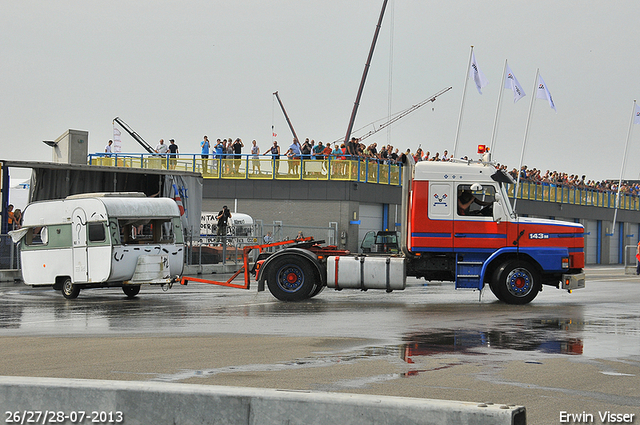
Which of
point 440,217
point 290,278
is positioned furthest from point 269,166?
point 440,217

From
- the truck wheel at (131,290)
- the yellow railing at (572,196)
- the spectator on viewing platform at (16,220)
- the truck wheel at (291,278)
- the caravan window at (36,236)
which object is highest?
the yellow railing at (572,196)

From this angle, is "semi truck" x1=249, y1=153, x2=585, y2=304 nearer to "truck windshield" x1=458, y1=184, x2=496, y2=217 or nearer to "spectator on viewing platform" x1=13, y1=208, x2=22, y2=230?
"truck windshield" x1=458, y1=184, x2=496, y2=217

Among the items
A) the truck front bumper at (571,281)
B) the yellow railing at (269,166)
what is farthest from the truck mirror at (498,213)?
the yellow railing at (269,166)

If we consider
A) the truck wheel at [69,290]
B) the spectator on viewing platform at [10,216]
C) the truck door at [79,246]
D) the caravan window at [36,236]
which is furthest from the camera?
the spectator on viewing platform at [10,216]

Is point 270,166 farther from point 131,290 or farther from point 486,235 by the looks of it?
point 486,235

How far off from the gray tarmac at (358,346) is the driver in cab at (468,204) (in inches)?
81.6

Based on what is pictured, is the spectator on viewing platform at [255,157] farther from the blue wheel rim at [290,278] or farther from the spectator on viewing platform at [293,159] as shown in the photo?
the blue wheel rim at [290,278]

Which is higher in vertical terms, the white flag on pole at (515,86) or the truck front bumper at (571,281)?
the white flag on pole at (515,86)

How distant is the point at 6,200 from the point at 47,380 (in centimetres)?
2194

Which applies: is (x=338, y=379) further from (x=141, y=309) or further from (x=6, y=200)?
(x=6, y=200)

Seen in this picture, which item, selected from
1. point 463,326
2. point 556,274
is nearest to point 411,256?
point 556,274

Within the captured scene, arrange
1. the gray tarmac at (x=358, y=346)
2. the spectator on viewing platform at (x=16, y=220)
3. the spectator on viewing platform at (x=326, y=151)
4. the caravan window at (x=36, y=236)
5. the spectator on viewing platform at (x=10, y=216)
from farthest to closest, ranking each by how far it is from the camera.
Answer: the spectator on viewing platform at (x=326, y=151)
the spectator on viewing platform at (x=16, y=220)
the spectator on viewing platform at (x=10, y=216)
the caravan window at (x=36, y=236)
the gray tarmac at (x=358, y=346)

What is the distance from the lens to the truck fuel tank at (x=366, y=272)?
17.4m

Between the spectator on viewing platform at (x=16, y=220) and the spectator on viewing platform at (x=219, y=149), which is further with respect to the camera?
the spectator on viewing platform at (x=219, y=149)
